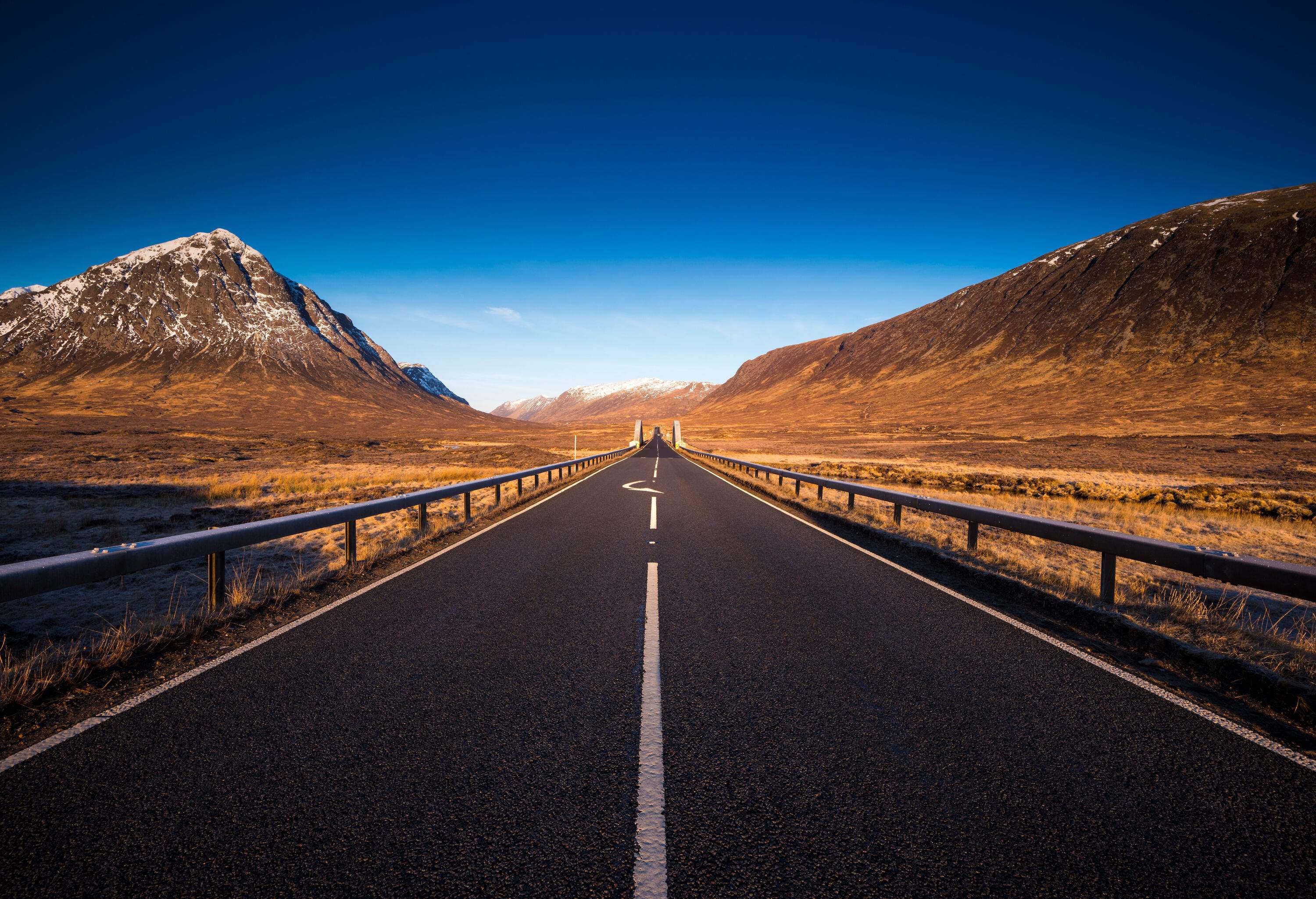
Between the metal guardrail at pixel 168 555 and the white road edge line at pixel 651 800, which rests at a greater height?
the metal guardrail at pixel 168 555

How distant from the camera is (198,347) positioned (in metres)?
142

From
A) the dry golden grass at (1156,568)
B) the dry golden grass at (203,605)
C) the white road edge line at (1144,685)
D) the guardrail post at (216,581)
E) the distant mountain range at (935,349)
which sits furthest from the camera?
the distant mountain range at (935,349)

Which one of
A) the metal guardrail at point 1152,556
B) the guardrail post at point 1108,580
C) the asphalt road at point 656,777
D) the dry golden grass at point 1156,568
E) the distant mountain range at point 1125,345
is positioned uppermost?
the distant mountain range at point 1125,345

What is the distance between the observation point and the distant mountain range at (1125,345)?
2667 inches

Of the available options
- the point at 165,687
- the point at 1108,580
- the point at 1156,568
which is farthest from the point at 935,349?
the point at 165,687

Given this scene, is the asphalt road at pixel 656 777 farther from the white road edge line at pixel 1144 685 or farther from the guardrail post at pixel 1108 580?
the guardrail post at pixel 1108 580

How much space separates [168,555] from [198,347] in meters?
185

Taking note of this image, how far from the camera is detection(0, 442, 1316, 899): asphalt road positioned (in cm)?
197

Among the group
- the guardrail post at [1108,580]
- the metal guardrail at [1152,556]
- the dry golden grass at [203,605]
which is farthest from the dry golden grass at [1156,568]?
the dry golden grass at [203,605]

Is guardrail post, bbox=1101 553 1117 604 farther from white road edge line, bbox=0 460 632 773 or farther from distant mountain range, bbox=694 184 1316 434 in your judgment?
distant mountain range, bbox=694 184 1316 434

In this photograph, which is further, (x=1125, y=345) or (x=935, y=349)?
(x=935, y=349)

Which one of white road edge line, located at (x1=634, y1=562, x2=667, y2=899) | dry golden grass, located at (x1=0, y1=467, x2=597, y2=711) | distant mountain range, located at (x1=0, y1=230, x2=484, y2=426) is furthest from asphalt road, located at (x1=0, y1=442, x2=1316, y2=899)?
distant mountain range, located at (x1=0, y1=230, x2=484, y2=426)

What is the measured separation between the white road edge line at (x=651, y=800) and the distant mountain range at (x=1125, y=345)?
2680 inches

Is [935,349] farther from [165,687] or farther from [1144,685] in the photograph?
[165,687]
